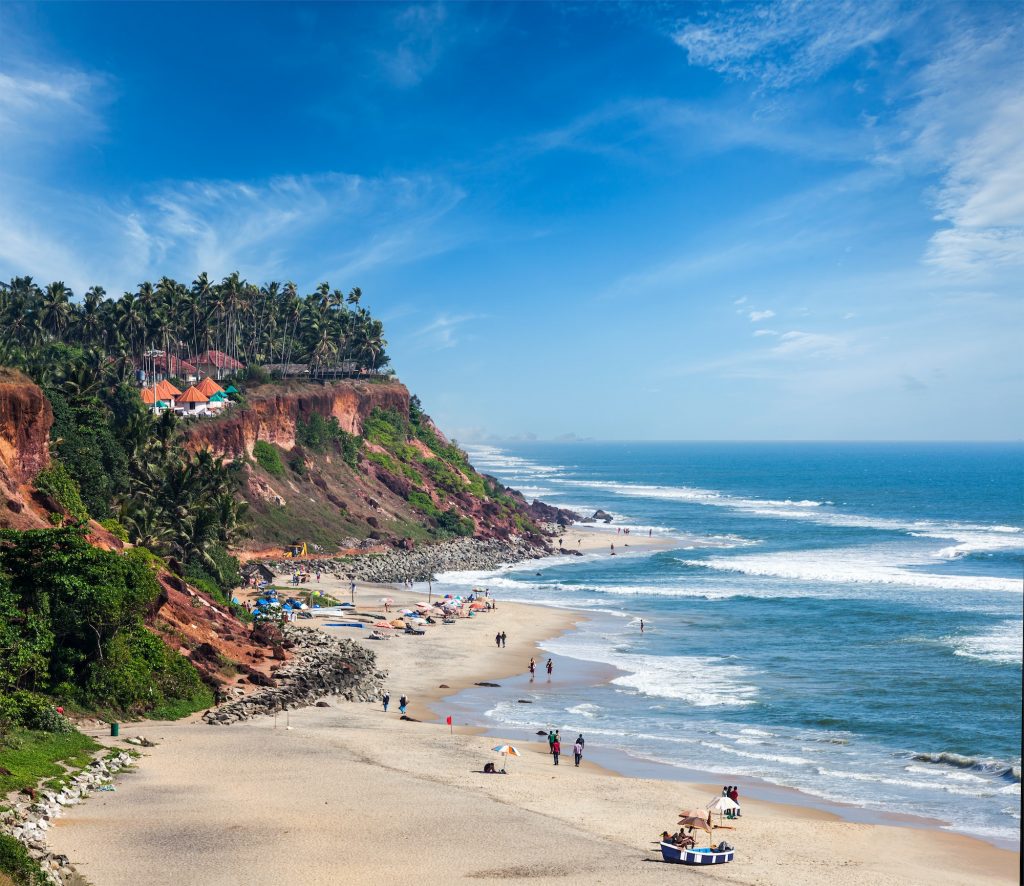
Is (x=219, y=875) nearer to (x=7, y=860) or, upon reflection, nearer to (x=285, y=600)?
(x=7, y=860)

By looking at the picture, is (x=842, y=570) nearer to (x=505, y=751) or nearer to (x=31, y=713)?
(x=505, y=751)

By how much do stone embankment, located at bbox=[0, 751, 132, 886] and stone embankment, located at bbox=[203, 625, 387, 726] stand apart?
26.0ft

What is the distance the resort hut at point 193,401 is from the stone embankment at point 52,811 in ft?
195

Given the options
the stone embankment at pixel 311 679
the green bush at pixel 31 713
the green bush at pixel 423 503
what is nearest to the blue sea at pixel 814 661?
the stone embankment at pixel 311 679

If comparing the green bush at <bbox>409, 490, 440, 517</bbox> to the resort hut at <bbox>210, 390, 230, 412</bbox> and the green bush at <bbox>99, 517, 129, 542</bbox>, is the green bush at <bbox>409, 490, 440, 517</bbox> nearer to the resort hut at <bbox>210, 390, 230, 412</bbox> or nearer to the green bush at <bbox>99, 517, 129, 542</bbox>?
the resort hut at <bbox>210, 390, 230, 412</bbox>

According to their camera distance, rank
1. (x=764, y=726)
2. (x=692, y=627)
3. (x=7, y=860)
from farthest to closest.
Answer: (x=692, y=627) → (x=764, y=726) → (x=7, y=860)

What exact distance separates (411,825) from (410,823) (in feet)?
0.54

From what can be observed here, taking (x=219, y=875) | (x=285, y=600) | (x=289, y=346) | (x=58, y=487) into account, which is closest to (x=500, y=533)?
(x=289, y=346)

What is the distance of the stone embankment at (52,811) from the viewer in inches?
737

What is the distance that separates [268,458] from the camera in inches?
3342

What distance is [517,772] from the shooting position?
3083cm

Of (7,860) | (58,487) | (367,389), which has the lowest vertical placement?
(7,860)

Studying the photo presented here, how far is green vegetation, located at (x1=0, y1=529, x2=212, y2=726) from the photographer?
97.6 ft

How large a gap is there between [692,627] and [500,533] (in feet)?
142
